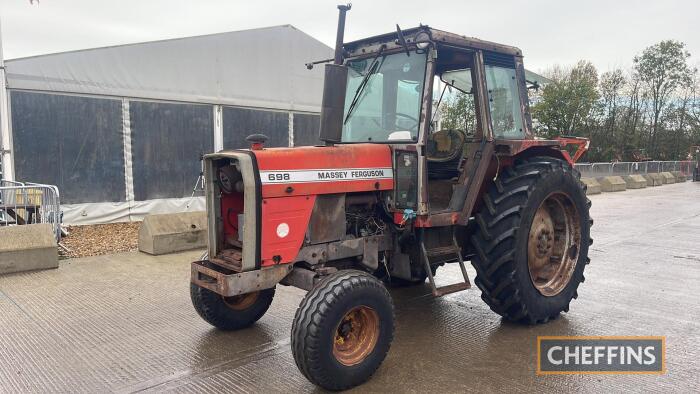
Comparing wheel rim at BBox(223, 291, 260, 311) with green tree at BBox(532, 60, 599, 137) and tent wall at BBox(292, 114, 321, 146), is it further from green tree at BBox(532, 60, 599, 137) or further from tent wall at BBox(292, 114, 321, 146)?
green tree at BBox(532, 60, 599, 137)

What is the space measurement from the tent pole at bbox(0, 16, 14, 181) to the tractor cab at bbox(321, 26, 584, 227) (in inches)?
268

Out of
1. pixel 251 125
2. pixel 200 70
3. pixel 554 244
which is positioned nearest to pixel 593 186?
pixel 251 125

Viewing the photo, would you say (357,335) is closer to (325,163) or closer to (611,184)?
(325,163)

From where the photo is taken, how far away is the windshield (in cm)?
414

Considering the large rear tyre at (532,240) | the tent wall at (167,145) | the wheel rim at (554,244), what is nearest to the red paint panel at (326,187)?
the large rear tyre at (532,240)

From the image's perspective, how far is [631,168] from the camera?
2438cm

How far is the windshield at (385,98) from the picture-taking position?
4.14 meters

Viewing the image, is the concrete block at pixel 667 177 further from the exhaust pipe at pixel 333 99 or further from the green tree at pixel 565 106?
the exhaust pipe at pixel 333 99

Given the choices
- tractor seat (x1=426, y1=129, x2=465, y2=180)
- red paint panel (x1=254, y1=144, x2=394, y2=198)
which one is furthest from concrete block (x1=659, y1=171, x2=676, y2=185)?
red paint panel (x1=254, y1=144, x2=394, y2=198)

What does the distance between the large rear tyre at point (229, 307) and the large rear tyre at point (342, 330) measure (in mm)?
1195

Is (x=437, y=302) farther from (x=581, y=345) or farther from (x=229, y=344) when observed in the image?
(x=229, y=344)

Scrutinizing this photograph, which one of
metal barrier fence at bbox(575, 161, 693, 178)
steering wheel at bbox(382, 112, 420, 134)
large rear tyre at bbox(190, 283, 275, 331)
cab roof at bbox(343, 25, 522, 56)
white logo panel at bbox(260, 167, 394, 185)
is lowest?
large rear tyre at bbox(190, 283, 275, 331)

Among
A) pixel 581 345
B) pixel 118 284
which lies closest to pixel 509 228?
pixel 581 345

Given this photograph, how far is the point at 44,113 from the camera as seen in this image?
8930 mm
